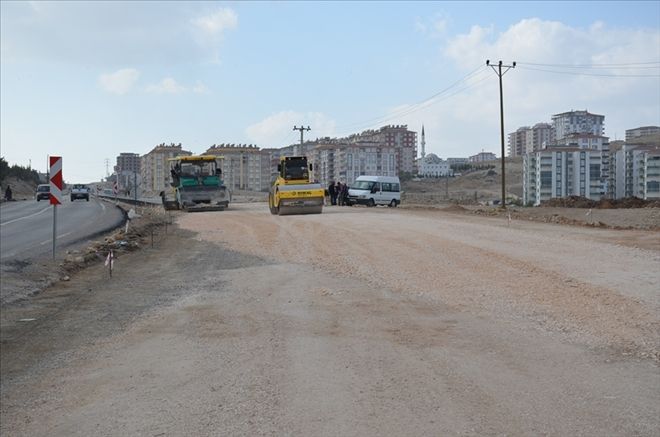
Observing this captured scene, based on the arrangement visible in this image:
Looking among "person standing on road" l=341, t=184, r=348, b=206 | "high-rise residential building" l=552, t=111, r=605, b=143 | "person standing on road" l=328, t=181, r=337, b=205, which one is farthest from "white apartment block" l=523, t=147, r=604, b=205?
"high-rise residential building" l=552, t=111, r=605, b=143

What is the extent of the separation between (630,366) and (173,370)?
4.82 meters

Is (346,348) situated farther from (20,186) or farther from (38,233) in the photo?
(20,186)

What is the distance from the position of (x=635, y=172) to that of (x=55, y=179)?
7888cm

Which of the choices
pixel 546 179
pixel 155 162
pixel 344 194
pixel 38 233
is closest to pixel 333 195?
pixel 344 194

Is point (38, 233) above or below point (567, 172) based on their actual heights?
below

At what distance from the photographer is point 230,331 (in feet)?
29.5

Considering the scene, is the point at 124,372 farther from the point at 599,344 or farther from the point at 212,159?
the point at 212,159

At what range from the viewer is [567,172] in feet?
260

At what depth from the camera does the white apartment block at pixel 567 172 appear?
78625mm

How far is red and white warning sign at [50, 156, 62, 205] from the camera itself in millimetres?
17188

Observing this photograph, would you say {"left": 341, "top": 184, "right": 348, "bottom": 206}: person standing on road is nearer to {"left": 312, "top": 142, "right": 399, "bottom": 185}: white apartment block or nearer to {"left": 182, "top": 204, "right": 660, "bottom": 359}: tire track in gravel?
{"left": 182, "top": 204, "right": 660, "bottom": 359}: tire track in gravel

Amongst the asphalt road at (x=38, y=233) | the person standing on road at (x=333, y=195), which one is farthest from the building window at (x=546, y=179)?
the asphalt road at (x=38, y=233)

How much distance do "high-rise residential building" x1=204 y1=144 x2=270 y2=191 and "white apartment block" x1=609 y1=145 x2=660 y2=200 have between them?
69.7 metres

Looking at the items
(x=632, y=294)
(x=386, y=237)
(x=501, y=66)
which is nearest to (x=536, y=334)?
(x=632, y=294)
